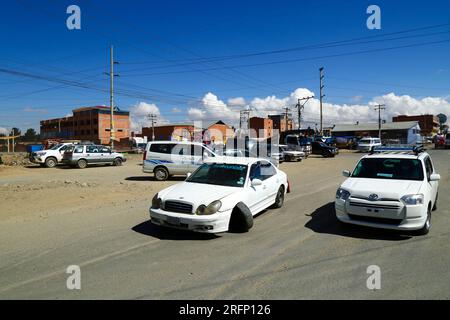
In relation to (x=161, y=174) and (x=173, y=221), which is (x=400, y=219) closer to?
(x=173, y=221)

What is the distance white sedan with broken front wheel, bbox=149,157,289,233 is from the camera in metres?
5.68

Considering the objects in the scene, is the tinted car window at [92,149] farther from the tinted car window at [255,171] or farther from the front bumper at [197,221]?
the front bumper at [197,221]

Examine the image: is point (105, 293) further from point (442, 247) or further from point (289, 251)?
point (442, 247)

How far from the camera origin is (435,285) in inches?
155

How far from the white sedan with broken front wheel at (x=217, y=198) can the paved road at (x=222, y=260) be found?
0.32 meters

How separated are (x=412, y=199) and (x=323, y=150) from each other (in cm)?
2692

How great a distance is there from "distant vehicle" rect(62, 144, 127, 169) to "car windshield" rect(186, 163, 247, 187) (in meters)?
17.4

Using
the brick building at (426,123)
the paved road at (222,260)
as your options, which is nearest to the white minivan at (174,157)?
the paved road at (222,260)

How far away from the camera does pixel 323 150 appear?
3164 centimetres

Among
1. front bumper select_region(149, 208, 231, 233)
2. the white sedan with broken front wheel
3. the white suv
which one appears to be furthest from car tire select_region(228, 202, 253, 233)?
the white suv

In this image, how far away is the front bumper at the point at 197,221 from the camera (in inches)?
219

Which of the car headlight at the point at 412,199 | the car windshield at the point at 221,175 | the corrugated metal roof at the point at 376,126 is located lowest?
the car headlight at the point at 412,199
